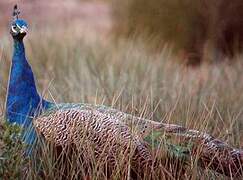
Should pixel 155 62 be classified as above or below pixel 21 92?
below

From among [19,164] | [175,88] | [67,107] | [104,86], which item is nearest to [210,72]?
[175,88]

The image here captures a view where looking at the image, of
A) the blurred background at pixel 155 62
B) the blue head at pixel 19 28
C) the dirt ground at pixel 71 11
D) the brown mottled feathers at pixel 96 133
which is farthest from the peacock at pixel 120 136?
the dirt ground at pixel 71 11

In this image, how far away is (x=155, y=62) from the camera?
6902 millimetres

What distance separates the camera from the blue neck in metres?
3.80

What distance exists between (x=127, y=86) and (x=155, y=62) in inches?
55.5

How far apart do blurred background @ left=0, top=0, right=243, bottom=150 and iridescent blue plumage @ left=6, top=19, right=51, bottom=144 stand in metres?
0.15

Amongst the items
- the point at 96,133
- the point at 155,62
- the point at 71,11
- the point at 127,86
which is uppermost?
the point at 96,133

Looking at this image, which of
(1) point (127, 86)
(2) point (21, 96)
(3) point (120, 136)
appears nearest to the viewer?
(3) point (120, 136)

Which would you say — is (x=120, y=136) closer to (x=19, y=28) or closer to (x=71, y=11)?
(x=19, y=28)

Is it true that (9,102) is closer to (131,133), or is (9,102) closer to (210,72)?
(131,133)

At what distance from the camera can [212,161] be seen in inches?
138

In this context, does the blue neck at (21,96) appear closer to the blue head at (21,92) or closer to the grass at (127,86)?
the blue head at (21,92)

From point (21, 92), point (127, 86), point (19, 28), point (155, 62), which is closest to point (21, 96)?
point (21, 92)

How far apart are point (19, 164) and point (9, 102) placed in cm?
58
